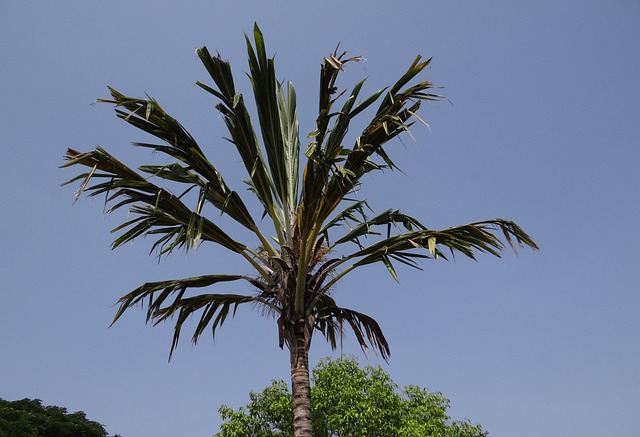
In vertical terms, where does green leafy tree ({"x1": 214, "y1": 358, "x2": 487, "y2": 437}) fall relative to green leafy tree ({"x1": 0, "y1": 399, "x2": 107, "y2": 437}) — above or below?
below

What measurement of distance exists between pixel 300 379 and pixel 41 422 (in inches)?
916

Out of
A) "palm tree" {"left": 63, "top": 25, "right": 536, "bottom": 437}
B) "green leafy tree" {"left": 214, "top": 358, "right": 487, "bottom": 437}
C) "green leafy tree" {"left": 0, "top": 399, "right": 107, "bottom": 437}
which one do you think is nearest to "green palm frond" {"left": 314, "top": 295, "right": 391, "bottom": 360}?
"palm tree" {"left": 63, "top": 25, "right": 536, "bottom": 437}

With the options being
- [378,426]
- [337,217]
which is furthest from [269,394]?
[337,217]

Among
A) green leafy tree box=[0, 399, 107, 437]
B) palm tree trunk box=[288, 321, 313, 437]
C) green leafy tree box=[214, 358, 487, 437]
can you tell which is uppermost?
green leafy tree box=[0, 399, 107, 437]

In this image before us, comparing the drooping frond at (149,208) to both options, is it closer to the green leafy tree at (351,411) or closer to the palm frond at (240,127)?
the palm frond at (240,127)

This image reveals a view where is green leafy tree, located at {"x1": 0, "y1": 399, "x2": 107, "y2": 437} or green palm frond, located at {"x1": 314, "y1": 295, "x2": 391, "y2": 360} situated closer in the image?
green palm frond, located at {"x1": 314, "y1": 295, "x2": 391, "y2": 360}

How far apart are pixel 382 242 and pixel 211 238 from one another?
236 cm

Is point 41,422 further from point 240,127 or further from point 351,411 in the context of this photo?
point 240,127

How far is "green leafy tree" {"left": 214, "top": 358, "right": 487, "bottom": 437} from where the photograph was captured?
18.3 meters

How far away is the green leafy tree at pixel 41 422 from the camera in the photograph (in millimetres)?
22875

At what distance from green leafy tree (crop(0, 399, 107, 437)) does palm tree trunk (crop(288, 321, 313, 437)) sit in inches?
747

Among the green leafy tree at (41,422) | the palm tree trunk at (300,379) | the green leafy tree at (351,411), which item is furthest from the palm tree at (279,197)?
the green leafy tree at (41,422)

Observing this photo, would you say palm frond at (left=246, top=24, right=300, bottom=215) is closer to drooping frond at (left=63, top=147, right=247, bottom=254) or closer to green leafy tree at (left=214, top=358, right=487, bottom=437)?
drooping frond at (left=63, top=147, right=247, bottom=254)

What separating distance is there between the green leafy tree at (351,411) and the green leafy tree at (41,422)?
30.9 feet
